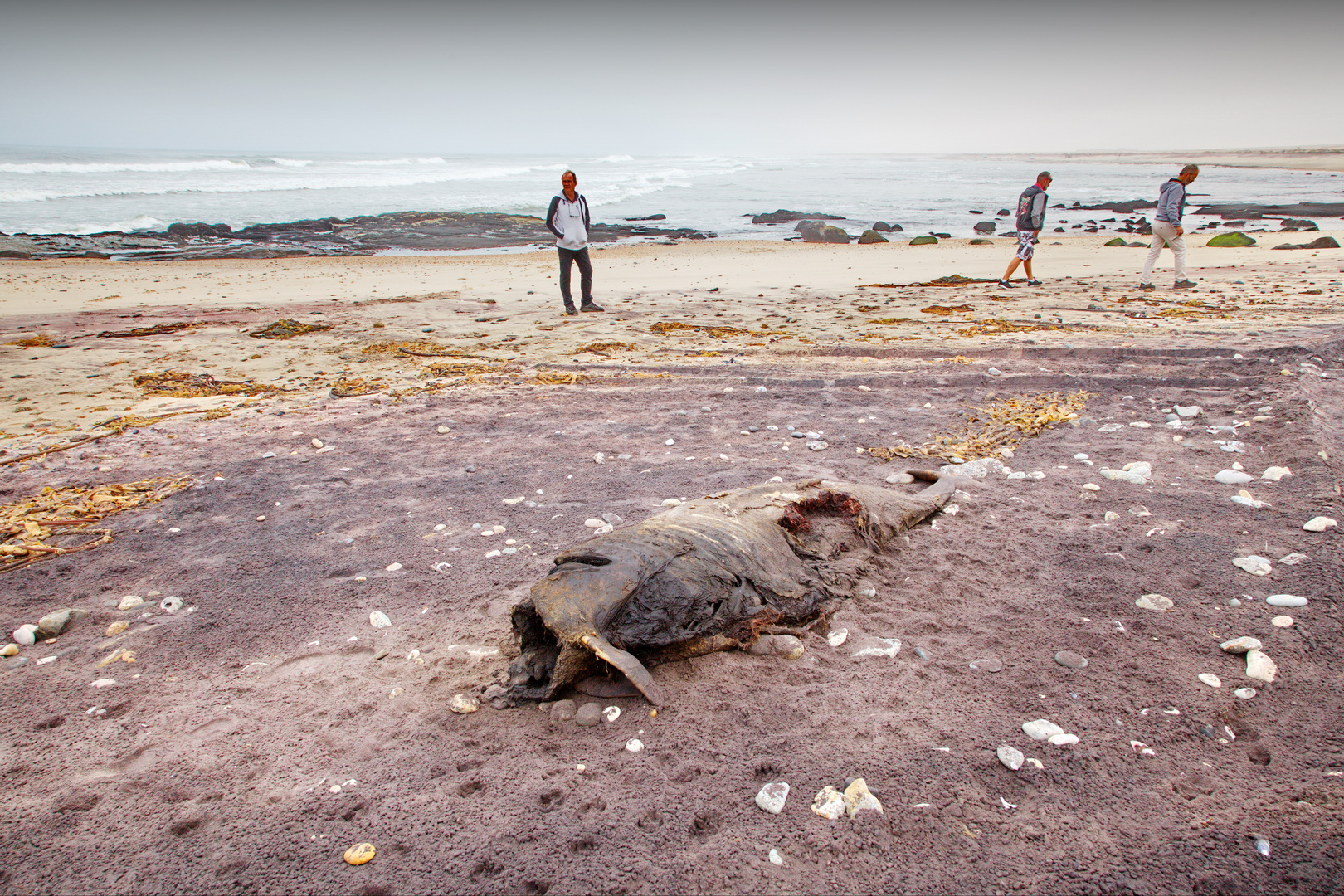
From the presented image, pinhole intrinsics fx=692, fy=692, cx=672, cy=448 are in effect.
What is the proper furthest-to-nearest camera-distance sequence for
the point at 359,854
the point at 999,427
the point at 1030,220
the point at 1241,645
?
the point at 1030,220
the point at 999,427
the point at 1241,645
the point at 359,854

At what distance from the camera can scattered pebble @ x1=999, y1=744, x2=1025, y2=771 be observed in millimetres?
2289

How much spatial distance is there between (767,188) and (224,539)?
43366 millimetres

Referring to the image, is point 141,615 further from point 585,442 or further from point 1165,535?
point 1165,535

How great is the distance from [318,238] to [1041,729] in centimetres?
2588

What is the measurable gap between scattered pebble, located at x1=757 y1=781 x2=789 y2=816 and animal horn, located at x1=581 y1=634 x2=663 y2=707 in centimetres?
52

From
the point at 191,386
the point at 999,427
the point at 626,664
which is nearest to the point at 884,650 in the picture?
the point at 626,664

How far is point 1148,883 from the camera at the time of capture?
1880 mm

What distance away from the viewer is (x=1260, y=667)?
103 inches

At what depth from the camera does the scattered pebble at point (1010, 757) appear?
2289mm

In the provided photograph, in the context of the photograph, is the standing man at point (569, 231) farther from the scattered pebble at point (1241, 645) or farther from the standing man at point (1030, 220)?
the scattered pebble at point (1241, 645)

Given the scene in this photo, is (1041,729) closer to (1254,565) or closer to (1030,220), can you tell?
(1254,565)

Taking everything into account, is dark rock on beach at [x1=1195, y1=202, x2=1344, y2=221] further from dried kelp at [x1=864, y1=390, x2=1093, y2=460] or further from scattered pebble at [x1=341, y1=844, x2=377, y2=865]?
scattered pebble at [x1=341, y1=844, x2=377, y2=865]

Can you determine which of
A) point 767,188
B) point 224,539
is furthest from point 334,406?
point 767,188

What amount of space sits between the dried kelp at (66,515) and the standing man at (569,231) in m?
6.25
